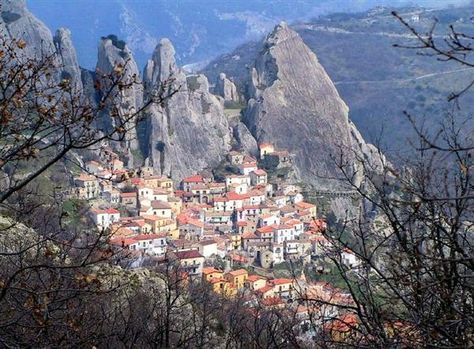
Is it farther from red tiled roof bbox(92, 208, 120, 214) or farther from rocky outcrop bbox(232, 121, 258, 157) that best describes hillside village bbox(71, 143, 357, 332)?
rocky outcrop bbox(232, 121, 258, 157)

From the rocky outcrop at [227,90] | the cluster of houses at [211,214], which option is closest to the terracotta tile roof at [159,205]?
the cluster of houses at [211,214]

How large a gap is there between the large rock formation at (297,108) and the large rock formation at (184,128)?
2.64 m

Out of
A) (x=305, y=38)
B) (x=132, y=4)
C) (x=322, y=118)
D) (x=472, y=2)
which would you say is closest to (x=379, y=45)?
(x=305, y=38)

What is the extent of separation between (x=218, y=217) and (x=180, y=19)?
1587 inches

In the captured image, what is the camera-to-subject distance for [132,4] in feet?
213

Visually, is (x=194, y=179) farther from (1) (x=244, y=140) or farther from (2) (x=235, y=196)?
(1) (x=244, y=140)

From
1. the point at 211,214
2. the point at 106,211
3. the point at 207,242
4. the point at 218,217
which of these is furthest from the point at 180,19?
the point at 207,242

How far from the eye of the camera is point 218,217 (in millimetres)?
31734

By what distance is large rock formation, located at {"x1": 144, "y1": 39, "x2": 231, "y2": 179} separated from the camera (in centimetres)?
3606

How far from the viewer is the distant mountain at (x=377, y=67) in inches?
1673

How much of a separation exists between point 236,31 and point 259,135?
35.0 m

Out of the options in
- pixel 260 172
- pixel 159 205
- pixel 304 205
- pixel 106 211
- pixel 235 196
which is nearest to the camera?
pixel 106 211

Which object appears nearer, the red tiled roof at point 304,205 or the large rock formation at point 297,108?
the red tiled roof at point 304,205

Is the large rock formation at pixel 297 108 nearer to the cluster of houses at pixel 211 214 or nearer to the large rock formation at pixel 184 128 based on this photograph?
the large rock formation at pixel 184 128
